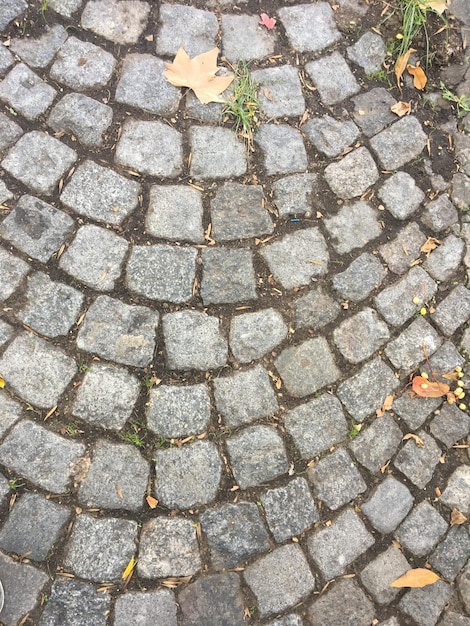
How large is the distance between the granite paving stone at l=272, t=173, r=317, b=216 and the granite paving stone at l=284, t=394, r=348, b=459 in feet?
2.94

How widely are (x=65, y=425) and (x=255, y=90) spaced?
183cm

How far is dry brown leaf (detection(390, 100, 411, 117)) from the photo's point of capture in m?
2.95

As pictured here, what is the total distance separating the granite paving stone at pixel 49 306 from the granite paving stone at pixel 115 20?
1.25 metres

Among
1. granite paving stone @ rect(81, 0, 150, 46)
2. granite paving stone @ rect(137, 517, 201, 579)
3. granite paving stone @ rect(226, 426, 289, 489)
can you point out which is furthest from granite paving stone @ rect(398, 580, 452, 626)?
granite paving stone @ rect(81, 0, 150, 46)

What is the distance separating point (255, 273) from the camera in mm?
2650

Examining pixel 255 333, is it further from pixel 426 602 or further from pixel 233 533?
pixel 426 602

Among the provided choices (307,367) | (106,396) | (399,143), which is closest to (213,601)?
(106,396)

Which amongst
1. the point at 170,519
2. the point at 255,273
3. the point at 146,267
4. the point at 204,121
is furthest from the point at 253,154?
the point at 170,519

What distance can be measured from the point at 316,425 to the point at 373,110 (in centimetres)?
164

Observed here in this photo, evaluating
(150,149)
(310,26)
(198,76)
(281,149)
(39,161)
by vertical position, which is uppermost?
(310,26)

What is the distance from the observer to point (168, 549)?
92.6 inches

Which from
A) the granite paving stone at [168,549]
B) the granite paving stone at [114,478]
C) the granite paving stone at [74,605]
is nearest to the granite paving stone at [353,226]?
the granite paving stone at [114,478]

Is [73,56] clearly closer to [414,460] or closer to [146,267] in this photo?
[146,267]

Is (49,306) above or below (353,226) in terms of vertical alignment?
below
